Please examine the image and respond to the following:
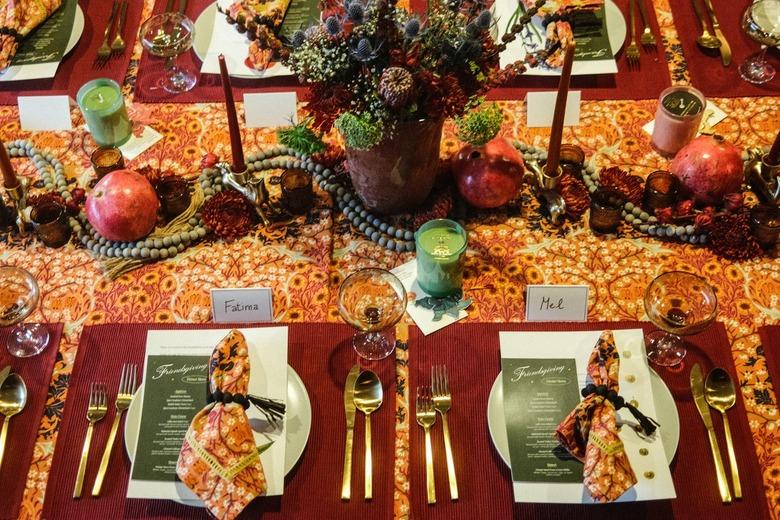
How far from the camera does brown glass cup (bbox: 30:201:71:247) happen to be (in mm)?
1548

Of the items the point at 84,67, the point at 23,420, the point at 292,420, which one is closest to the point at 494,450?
the point at 292,420

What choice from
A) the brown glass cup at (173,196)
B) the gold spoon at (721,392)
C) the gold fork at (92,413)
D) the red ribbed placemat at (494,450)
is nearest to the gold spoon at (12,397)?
the gold fork at (92,413)

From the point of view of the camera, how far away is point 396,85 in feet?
4.01

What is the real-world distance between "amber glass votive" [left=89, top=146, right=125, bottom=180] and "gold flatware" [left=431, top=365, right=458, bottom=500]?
818mm

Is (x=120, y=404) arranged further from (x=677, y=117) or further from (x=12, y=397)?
(x=677, y=117)

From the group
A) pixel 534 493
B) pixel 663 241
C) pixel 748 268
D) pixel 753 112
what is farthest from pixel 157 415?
pixel 753 112

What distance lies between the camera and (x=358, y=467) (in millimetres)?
1243

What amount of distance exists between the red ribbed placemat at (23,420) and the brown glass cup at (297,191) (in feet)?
1.65

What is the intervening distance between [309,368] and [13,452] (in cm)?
51

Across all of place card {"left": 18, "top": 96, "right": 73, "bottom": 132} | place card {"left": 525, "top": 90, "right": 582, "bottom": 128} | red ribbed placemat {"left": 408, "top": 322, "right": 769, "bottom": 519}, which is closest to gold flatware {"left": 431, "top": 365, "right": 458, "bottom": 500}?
red ribbed placemat {"left": 408, "top": 322, "right": 769, "bottom": 519}

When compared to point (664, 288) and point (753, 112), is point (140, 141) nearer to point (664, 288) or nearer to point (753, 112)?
point (664, 288)

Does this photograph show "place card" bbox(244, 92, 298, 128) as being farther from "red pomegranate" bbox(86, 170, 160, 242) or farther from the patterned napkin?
the patterned napkin

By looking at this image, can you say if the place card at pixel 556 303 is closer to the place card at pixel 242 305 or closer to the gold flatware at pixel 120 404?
the place card at pixel 242 305

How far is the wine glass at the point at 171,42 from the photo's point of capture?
73.2 inches
